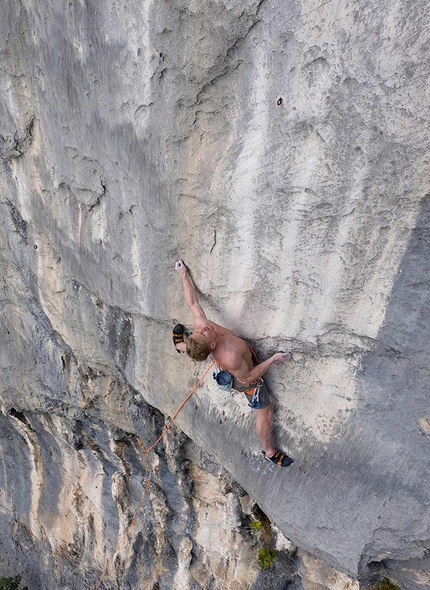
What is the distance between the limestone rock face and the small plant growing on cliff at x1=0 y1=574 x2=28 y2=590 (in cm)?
508

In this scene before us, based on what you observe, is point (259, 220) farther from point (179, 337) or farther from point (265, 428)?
point (265, 428)

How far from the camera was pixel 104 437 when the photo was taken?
607 cm

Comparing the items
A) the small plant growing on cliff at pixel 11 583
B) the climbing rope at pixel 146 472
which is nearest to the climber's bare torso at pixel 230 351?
the climbing rope at pixel 146 472

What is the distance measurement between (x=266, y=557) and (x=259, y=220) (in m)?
3.47

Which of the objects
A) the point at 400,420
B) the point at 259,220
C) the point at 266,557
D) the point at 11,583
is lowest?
the point at 11,583

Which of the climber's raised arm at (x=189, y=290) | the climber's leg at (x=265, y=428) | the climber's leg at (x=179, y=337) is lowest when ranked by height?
the climber's leg at (x=265, y=428)

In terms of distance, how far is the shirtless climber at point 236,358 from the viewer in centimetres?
303

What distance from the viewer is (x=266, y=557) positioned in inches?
178

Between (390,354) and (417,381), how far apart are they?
213 millimetres

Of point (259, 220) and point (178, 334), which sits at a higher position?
point (259, 220)

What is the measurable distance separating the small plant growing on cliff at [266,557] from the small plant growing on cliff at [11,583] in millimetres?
5864

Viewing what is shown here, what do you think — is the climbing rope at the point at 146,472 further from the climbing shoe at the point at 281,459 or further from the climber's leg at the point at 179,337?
the climbing shoe at the point at 281,459

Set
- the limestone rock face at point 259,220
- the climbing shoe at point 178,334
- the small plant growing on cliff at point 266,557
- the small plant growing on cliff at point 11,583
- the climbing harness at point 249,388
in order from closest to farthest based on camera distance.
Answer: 1. the limestone rock face at point 259,220
2. the climbing harness at point 249,388
3. the climbing shoe at point 178,334
4. the small plant growing on cliff at point 266,557
5. the small plant growing on cliff at point 11,583

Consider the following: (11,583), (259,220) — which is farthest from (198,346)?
(11,583)
